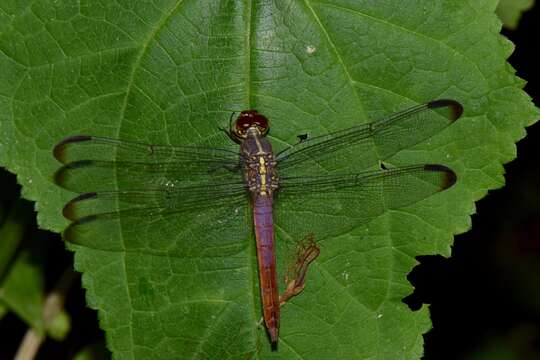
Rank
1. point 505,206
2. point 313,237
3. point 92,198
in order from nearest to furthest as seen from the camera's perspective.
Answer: point 92,198 → point 313,237 → point 505,206

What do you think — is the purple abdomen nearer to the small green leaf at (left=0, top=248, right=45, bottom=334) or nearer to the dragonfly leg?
the dragonfly leg

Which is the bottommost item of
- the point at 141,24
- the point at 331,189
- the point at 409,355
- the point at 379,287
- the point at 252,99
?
the point at 409,355

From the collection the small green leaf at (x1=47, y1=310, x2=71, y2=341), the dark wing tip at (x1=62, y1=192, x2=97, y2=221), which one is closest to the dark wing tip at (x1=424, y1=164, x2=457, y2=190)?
the dark wing tip at (x1=62, y1=192, x2=97, y2=221)

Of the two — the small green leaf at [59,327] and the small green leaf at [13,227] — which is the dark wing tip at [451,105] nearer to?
the small green leaf at [13,227]

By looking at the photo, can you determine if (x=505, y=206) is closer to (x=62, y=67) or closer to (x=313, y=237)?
(x=313, y=237)

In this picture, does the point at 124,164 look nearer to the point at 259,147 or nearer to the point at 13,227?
the point at 259,147

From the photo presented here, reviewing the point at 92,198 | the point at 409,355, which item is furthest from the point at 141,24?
the point at 409,355
